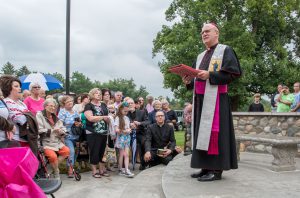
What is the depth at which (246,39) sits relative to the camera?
72.7 feet

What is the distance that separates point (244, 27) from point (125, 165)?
58.4ft

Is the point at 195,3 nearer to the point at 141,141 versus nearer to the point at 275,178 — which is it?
the point at 141,141

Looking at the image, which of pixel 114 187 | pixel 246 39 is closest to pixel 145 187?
pixel 114 187

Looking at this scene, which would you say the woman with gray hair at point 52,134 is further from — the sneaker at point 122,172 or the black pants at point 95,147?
the sneaker at point 122,172

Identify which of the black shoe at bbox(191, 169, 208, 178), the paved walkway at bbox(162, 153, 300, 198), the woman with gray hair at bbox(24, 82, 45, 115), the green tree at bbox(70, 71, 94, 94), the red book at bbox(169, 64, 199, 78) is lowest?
the paved walkway at bbox(162, 153, 300, 198)

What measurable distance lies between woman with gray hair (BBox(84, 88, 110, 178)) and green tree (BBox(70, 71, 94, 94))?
288ft

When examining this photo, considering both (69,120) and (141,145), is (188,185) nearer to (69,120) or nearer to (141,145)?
(69,120)

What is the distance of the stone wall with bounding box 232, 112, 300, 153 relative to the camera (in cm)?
780

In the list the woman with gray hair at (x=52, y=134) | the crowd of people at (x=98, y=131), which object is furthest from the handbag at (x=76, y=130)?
the woman with gray hair at (x=52, y=134)

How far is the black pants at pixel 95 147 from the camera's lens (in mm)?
7121

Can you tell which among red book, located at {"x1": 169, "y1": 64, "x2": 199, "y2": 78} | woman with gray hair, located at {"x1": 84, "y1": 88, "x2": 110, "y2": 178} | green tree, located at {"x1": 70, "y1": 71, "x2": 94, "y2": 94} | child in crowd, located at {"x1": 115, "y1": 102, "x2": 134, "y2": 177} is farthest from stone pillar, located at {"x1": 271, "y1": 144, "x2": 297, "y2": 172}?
green tree, located at {"x1": 70, "y1": 71, "x2": 94, "y2": 94}

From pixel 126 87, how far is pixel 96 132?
83.0 metres

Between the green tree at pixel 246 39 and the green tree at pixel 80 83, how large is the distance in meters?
70.1

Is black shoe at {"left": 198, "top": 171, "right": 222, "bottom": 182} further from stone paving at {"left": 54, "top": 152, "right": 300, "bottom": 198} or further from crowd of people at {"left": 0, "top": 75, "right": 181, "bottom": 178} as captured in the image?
crowd of people at {"left": 0, "top": 75, "right": 181, "bottom": 178}
